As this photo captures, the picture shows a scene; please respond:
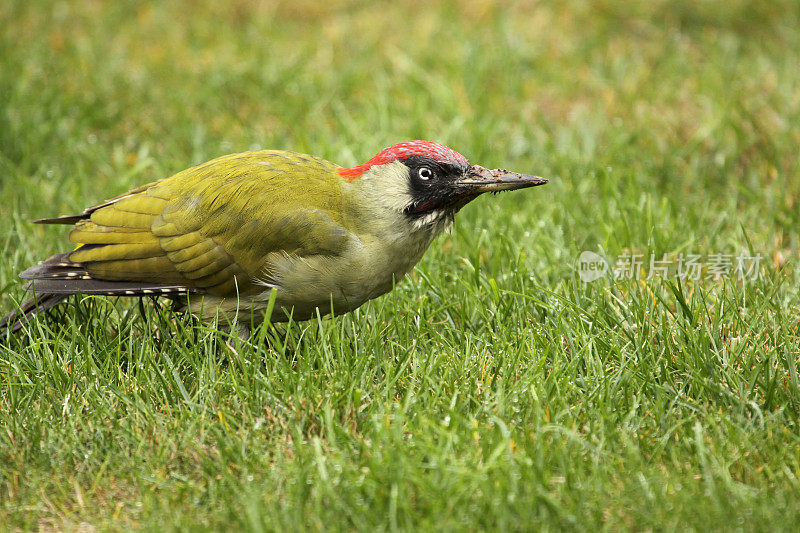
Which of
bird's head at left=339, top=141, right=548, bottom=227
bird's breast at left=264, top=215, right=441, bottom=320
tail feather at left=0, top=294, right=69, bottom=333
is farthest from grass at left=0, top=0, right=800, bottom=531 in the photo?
bird's head at left=339, top=141, right=548, bottom=227

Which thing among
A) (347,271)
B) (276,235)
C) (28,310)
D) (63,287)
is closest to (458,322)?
(347,271)

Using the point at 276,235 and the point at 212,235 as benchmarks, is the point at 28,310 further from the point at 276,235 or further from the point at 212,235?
the point at 276,235

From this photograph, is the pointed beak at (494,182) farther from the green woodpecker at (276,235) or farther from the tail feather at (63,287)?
the tail feather at (63,287)

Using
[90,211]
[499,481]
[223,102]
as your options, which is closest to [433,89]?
[223,102]

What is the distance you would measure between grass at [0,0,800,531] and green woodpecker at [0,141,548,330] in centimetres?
20

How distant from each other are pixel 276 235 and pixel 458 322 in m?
0.94

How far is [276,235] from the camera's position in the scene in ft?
12.3

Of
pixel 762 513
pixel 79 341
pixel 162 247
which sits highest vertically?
pixel 162 247

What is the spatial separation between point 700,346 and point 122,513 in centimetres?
222

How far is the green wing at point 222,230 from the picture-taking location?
12.3 ft

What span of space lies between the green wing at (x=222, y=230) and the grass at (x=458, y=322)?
26 centimetres

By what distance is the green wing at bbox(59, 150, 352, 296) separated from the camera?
3.75 meters

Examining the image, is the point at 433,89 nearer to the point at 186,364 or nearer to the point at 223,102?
the point at 223,102

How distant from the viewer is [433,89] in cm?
671
